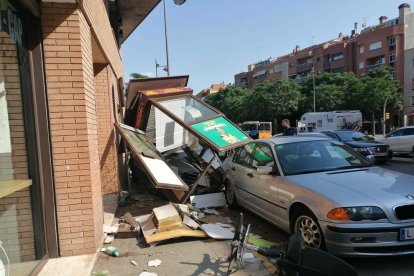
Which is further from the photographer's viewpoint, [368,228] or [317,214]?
[317,214]

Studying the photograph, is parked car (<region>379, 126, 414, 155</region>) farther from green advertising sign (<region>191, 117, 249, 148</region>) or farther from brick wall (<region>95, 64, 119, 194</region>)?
brick wall (<region>95, 64, 119, 194</region>)

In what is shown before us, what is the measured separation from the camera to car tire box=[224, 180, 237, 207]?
725 cm

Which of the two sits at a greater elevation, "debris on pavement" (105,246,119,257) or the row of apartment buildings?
the row of apartment buildings

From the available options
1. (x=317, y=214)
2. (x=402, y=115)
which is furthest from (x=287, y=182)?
(x=402, y=115)

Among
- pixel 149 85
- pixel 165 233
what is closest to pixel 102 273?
pixel 165 233

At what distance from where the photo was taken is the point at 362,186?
453 centimetres

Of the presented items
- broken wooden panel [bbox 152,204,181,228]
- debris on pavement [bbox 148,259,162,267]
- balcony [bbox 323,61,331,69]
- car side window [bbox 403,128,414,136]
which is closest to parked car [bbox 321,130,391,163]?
car side window [bbox 403,128,414,136]

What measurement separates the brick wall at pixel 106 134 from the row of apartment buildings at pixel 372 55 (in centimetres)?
4650

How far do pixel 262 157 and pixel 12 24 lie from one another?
4.14 metres

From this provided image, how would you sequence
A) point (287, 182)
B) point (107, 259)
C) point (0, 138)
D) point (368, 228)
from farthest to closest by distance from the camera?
point (287, 182) → point (107, 259) → point (368, 228) → point (0, 138)

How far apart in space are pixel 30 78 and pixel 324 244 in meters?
3.86

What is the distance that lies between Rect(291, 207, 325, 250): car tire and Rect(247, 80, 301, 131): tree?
47.4m

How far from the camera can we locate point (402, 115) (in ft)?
164

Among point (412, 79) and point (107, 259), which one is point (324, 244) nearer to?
point (107, 259)
